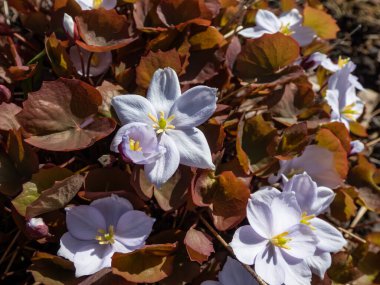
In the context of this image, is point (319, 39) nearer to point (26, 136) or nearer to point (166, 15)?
point (166, 15)

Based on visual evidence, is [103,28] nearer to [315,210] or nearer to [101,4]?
[101,4]

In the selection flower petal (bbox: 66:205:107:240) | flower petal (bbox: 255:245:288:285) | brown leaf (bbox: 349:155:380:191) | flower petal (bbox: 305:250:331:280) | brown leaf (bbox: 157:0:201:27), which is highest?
brown leaf (bbox: 157:0:201:27)

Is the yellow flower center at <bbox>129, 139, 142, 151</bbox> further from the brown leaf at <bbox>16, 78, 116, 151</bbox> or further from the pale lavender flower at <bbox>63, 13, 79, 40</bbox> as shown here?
the pale lavender flower at <bbox>63, 13, 79, 40</bbox>

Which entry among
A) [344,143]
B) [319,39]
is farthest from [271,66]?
[319,39]

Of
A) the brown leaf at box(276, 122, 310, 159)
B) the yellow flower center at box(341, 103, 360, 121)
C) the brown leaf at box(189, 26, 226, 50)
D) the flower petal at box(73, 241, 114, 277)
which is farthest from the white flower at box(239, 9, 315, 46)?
the flower petal at box(73, 241, 114, 277)

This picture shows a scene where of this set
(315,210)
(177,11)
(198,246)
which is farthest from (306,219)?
(177,11)
